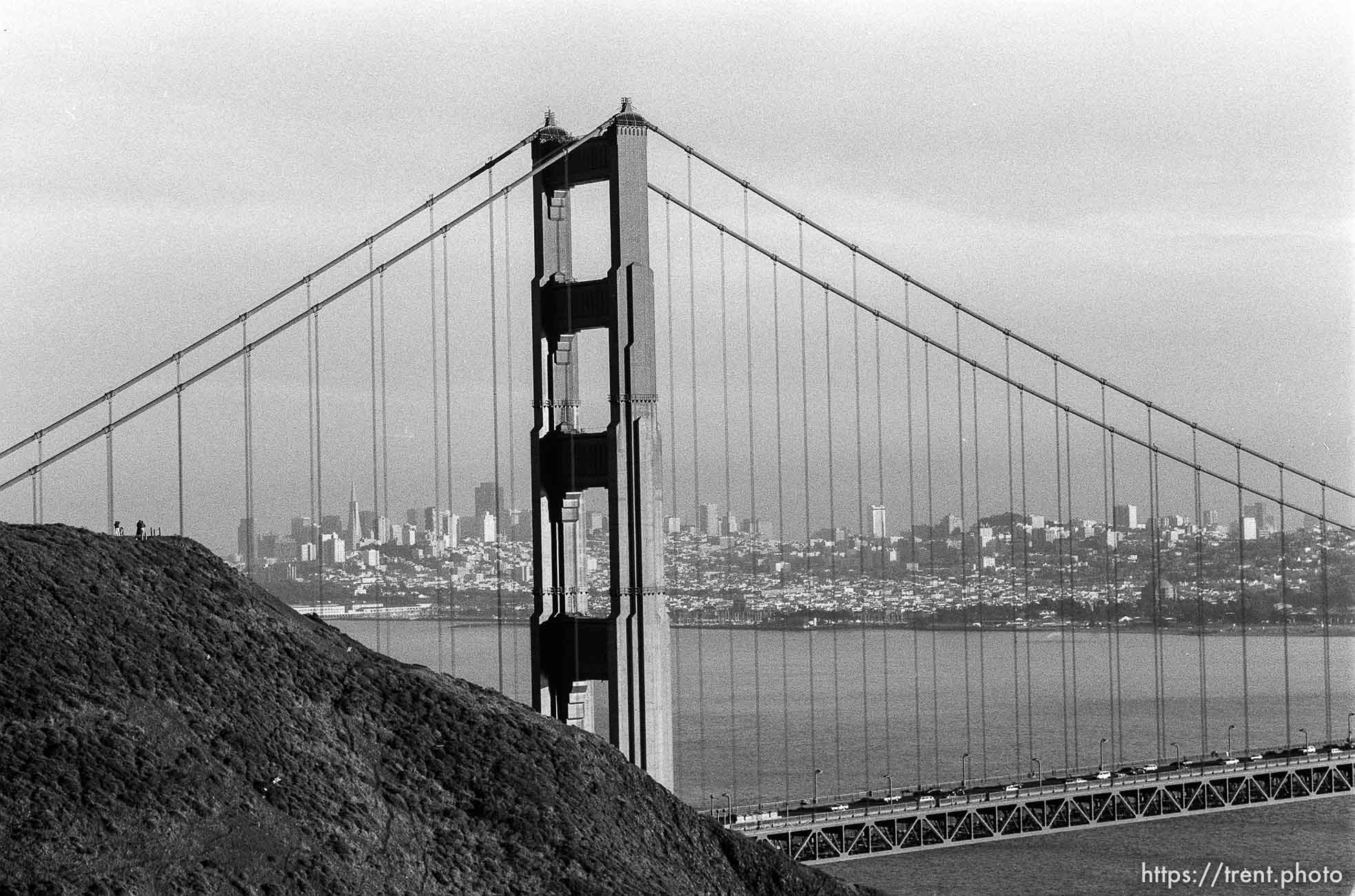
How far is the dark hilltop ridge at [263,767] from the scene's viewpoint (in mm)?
20828

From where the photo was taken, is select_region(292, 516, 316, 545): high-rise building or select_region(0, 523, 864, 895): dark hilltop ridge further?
select_region(292, 516, 316, 545): high-rise building

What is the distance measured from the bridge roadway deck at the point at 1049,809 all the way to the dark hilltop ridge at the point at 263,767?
33.2ft

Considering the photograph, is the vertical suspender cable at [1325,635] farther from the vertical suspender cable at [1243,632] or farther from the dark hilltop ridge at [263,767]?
the dark hilltop ridge at [263,767]

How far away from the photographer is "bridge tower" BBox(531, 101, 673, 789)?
31.8 m

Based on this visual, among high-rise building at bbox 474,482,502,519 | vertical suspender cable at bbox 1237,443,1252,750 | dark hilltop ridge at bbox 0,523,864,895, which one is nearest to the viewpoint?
dark hilltop ridge at bbox 0,523,864,895

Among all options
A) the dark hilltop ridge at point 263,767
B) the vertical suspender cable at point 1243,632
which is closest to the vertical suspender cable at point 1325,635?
the vertical suspender cable at point 1243,632

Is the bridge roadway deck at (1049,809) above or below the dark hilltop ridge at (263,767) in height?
below

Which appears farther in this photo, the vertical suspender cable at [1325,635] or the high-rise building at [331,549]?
the high-rise building at [331,549]

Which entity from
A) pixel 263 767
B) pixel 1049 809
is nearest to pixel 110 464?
pixel 263 767

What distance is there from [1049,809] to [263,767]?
28.5 metres

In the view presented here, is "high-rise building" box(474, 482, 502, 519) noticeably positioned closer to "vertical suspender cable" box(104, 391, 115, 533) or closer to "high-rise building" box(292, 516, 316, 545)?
"high-rise building" box(292, 516, 316, 545)

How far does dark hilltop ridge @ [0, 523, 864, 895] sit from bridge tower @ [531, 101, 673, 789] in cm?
232

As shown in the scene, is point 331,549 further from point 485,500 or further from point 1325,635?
point 1325,635

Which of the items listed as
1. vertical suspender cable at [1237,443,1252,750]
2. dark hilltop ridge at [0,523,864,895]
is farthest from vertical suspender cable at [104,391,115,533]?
vertical suspender cable at [1237,443,1252,750]
